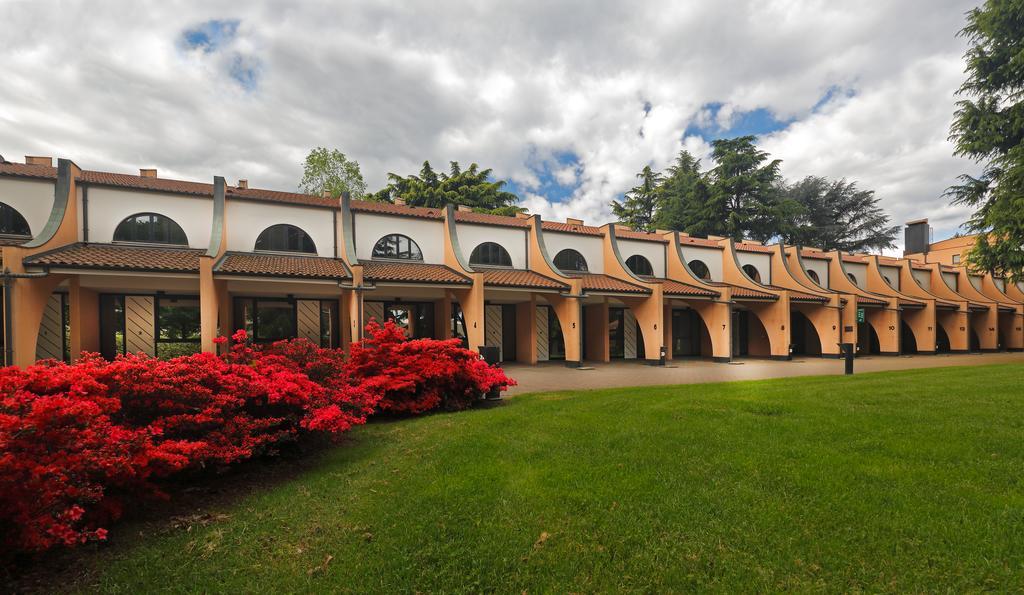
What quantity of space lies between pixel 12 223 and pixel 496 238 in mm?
15246

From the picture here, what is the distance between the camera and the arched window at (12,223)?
499 inches

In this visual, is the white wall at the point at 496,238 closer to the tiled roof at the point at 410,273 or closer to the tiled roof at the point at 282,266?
the tiled roof at the point at 410,273

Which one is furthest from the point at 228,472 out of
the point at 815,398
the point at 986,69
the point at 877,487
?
the point at 986,69

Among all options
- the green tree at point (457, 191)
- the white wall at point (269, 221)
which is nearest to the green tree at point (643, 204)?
the green tree at point (457, 191)

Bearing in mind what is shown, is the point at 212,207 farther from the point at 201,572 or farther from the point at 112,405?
the point at 201,572

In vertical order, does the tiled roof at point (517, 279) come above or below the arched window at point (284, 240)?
below

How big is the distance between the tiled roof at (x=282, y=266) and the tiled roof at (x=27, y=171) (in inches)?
203

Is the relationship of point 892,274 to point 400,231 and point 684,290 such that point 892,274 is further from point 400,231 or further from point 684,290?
point 400,231

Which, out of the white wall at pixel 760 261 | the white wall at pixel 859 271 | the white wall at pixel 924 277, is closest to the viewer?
the white wall at pixel 760 261

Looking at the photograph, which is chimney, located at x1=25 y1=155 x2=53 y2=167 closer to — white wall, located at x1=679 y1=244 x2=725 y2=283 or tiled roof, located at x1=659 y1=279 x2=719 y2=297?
tiled roof, located at x1=659 y1=279 x2=719 y2=297

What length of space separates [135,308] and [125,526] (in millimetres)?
14381

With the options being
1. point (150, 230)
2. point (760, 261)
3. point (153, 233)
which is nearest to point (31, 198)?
point (150, 230)

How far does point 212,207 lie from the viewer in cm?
1452

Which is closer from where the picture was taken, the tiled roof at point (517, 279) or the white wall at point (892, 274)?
the tiled roof at point (517, 279)
